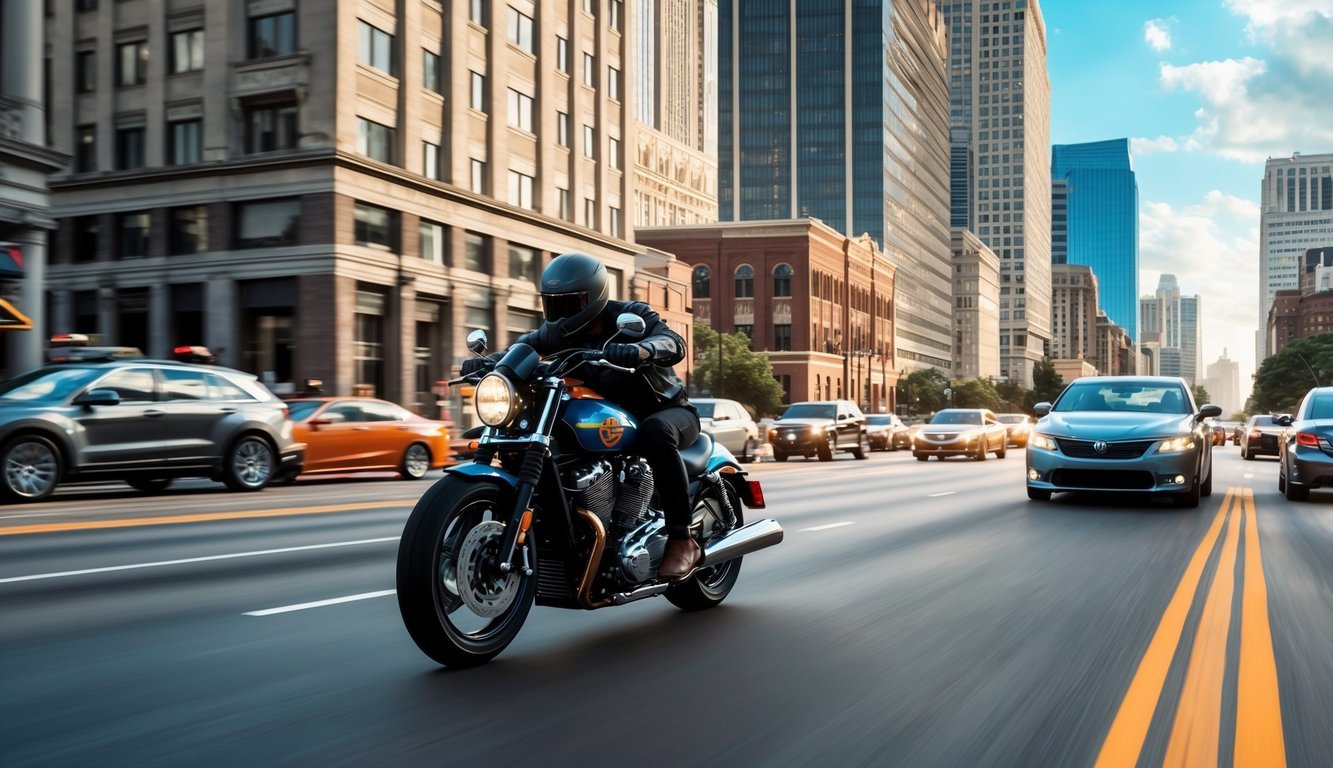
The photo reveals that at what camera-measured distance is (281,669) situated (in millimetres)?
4730

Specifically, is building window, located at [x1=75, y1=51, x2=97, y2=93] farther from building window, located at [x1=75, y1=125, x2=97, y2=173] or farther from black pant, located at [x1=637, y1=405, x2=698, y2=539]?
black pant, located at [x1=637, y1=405, x2=698, y2=539]

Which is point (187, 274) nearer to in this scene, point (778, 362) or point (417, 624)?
point (417, 624)

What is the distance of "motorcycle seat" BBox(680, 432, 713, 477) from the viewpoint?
598cm

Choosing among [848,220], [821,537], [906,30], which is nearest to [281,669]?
[821,537]

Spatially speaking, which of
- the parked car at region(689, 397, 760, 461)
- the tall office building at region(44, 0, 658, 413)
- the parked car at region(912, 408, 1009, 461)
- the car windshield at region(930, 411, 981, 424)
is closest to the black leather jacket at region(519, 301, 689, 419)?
the parked car at region(689, 397, 760, 461)

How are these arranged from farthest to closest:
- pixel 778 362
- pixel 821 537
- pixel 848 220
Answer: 1. pixel 848 220
2. pixel 778 362
3. pixel 821 537

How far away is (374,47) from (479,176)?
22.0 feet

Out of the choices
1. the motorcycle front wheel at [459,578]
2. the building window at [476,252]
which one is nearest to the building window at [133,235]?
the building window at [476,252]

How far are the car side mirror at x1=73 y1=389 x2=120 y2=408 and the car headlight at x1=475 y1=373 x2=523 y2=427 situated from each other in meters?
11.3

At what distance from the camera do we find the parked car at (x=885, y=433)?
42.6 m

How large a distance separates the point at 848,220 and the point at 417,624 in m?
138

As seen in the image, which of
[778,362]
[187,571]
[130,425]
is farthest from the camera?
[778,362]

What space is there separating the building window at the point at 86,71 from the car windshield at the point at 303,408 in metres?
25.8

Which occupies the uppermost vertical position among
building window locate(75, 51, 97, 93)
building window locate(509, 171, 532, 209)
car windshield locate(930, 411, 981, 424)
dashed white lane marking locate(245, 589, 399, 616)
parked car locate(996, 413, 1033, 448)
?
building window locate(75, 51, 97, 93)
